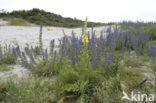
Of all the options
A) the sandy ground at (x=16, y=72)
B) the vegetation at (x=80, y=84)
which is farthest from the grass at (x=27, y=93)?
the sandy ground at (x=16, y=72)

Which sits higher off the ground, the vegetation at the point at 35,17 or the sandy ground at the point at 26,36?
the vegetation at the point at 35,17

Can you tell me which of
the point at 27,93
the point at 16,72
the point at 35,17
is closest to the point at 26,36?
the point at 16,72

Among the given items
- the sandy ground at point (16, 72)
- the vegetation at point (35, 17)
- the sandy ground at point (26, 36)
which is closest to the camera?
the sandy ground at point (16, 72)

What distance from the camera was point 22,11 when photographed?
65.2ft

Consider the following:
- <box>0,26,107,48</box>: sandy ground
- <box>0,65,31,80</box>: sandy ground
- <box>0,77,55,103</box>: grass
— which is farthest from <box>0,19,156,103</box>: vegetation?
<box>0,26,107,48</box>: sandy ground

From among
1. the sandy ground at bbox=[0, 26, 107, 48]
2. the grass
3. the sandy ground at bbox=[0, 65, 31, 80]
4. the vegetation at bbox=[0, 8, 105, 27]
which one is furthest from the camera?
the vegetation at bbox=[0, 8, 105, 27]

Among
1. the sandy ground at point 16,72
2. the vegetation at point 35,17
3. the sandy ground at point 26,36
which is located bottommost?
the sandy ground at point 16,72

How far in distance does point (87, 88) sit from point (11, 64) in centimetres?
254

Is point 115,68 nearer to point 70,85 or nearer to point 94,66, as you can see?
point 94,66

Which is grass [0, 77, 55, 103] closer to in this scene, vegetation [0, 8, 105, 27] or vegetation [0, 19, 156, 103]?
vegetation [0, 19, 156, 103]

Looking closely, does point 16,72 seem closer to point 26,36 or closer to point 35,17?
point 26,36

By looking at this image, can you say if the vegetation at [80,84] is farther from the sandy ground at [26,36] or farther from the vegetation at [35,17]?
the vegetation at [35,17]

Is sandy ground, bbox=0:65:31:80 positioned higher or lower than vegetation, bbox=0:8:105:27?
lower

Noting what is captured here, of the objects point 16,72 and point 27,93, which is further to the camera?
point 16,72
